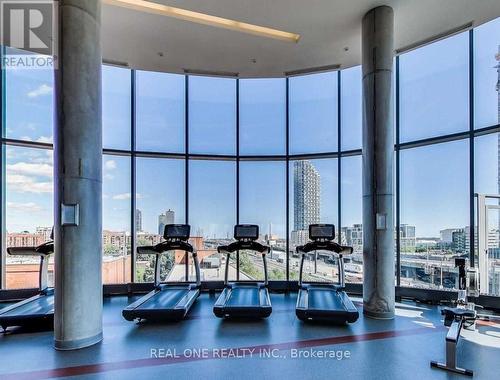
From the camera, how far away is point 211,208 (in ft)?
23.9

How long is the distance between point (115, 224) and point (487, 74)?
775 cm

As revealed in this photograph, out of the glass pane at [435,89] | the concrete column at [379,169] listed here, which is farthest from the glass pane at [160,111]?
the glass pane at [435,89]

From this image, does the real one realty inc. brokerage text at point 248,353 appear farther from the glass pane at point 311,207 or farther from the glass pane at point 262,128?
the glass pane at point 262,128

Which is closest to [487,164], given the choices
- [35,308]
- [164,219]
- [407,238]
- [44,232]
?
[407,238]

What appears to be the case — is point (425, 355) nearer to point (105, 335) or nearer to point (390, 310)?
point (390, 310)

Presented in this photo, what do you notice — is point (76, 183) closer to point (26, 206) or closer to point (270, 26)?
point (26, 206)

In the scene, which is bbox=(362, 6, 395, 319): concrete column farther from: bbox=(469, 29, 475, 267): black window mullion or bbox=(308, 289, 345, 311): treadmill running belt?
bbox=(469, 29, 475, 267): black window mullion

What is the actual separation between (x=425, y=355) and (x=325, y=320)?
4.75 ft

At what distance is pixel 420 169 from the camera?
638cm

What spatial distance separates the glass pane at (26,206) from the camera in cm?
623

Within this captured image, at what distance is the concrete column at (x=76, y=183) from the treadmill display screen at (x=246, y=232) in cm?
275

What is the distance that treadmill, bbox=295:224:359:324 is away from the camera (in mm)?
4648

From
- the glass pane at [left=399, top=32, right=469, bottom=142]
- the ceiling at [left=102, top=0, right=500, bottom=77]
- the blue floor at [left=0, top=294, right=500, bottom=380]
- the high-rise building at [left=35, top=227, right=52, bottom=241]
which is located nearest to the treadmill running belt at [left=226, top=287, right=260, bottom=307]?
the blue floor at [left=0, top=294, right=500, bottom=380]

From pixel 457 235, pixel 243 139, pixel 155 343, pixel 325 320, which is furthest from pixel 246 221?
pixel 457 235
